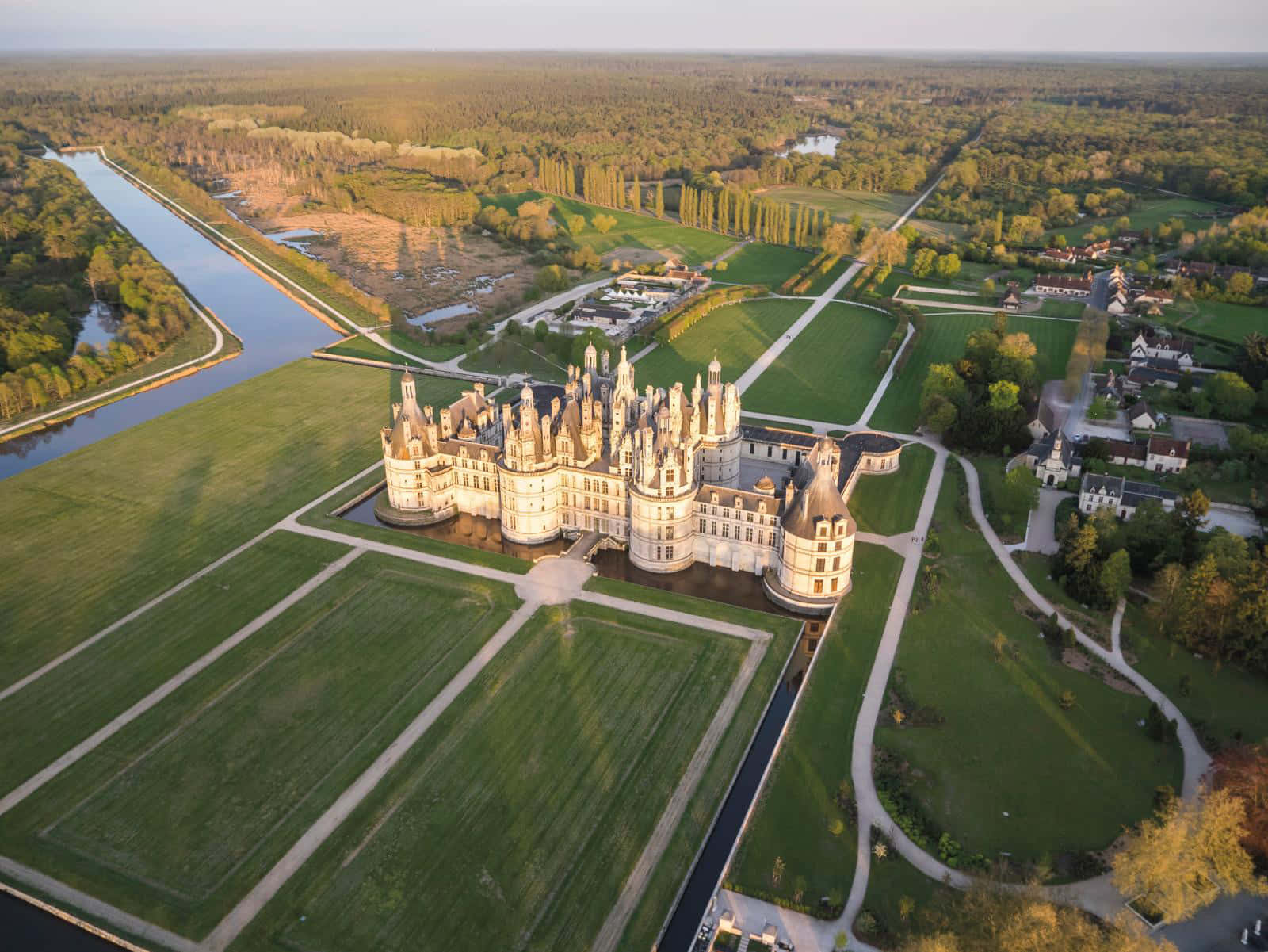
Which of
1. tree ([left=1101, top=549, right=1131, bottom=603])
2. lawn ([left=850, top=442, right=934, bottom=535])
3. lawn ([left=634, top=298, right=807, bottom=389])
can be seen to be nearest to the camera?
tree ([left=1101, top=549, right=1131, bottom=603])

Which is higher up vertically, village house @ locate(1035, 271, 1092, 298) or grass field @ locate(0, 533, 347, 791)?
village house @ locate(1035, 271, 1092, 298)

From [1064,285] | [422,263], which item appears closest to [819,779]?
[1064,285]

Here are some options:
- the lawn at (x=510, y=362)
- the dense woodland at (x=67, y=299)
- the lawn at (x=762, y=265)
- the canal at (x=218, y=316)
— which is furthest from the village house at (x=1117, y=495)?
the dense woodland at (x=67, y=299)

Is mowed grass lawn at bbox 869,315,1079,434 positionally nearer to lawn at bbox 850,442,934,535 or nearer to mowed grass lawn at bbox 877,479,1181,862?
lawn at bbox 850,442,934,535

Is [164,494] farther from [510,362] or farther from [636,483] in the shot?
[510,362]

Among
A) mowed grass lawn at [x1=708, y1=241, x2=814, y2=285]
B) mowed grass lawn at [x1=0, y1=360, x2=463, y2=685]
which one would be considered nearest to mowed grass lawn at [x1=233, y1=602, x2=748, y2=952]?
mowed grass lawn at [x1=0, y1=360, x2=463, y2=685]

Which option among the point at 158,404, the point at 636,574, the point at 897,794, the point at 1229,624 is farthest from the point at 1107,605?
the point at 158,404

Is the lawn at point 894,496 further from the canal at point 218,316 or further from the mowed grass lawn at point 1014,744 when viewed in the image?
the canal at point 218,316
